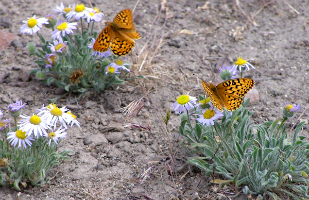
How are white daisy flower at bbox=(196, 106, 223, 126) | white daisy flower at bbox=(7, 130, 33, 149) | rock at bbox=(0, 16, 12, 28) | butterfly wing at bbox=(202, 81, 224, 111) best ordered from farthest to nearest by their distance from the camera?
rock at bbox=(0, 16, 12, 28) < white daisy flower at bbox=(196, 106, 223, 126) < white daisy flower at bbox=(7, 130, 33, 149) < butterfly wing at bbox=(202, 81, 224, 111)

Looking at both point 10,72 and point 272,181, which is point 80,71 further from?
point 272,181

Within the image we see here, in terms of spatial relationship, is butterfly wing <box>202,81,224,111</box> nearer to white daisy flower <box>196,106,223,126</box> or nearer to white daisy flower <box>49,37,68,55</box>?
white daisy flower <box>196,106,223,126</box>

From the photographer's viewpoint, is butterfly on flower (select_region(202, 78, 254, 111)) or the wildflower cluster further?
the wildflower cluster

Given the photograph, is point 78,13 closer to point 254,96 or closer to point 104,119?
point 104,119

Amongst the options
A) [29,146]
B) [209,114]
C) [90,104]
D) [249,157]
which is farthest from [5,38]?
[249,157]

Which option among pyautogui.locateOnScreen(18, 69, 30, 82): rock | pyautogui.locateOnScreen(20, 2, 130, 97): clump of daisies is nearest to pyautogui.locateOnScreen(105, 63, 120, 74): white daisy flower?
pyautogui.locateOnScreen(20, 2, 130, 97): clump of daisies

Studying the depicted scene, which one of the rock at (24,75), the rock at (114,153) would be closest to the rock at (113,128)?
the rock at (114,153)

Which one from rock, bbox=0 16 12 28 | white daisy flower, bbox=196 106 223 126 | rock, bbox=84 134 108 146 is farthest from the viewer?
rock, bbox=0 16 12 28

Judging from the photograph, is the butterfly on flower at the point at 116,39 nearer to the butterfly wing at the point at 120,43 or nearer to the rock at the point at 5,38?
the butterfly wing at the point at 120,43
